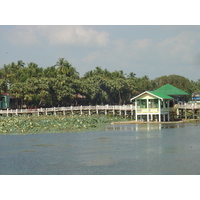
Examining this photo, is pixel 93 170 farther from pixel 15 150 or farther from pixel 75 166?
pixel 15 150

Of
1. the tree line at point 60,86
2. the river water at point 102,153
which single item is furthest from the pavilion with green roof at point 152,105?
the tree line at point 60,86

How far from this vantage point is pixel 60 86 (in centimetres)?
7025

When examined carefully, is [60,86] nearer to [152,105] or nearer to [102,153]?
[152,105]

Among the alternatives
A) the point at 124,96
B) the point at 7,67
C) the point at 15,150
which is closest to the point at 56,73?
the point at 7,67

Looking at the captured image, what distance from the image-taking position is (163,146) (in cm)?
2869

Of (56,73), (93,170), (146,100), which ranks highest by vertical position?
(56,73)

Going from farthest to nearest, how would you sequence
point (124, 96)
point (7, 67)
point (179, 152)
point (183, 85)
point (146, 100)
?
point (183, 85) → point (124, 96) → point (7, 67) → point (146, 100) → point (179, 152)

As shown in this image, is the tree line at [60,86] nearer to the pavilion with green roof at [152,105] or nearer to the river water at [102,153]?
the pavilion with green roof at [152,105]

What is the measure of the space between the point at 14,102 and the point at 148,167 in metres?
60.8

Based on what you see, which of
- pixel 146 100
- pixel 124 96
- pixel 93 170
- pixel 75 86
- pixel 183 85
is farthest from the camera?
pixel 183 85

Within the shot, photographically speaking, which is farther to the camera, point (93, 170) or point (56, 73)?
point (56, 73)

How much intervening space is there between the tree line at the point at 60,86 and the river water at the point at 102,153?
3158 centimetres

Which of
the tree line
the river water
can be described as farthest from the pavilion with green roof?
the tree line

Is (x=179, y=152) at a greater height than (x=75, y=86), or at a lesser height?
lesser
